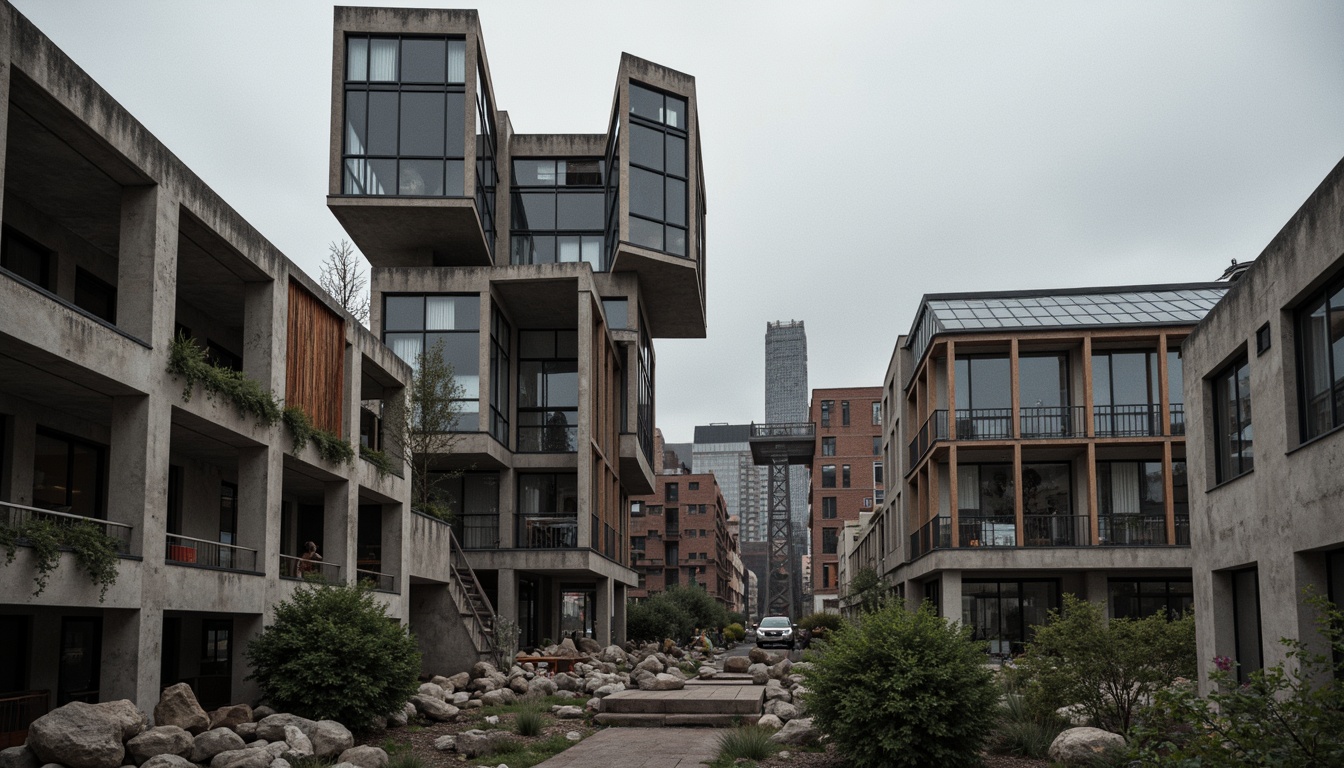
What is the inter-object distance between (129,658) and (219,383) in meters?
4.54

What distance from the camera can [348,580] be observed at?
2438 cm

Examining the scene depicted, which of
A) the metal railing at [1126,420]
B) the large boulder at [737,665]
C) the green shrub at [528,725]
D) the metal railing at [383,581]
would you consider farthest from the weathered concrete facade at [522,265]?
the green shrub at [528,725]

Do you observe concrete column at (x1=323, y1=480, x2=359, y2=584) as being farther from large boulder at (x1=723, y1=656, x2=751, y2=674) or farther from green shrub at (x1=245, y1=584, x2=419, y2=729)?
large boulder at (x1=723, y1=656, x2=751, y2=674)

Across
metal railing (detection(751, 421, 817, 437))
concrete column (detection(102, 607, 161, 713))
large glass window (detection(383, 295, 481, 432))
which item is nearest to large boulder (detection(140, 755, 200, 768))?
concrete column (detection(102, 607, 161, 713))

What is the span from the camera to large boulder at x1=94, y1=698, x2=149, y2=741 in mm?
13625

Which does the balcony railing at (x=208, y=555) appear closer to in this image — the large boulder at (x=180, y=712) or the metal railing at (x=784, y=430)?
the large boulder at (x=180, y=712)

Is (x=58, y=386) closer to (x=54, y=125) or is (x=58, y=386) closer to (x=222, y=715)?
(x=54, y=125)

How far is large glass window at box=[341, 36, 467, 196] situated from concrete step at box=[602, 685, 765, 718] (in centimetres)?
2080

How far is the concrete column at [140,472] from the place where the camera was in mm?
15969

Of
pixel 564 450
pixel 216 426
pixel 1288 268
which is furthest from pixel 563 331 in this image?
pixel 1288 268

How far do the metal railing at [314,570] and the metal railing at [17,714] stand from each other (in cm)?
680

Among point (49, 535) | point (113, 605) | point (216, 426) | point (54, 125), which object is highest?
point (54, 125)

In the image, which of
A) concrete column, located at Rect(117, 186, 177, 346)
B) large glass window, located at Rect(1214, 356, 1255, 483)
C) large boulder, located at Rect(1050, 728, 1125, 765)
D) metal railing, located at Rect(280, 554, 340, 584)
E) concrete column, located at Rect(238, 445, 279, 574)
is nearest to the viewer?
large boulder, located at Rect(1050, 728, 1125, 765)

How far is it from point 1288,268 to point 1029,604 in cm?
2500
